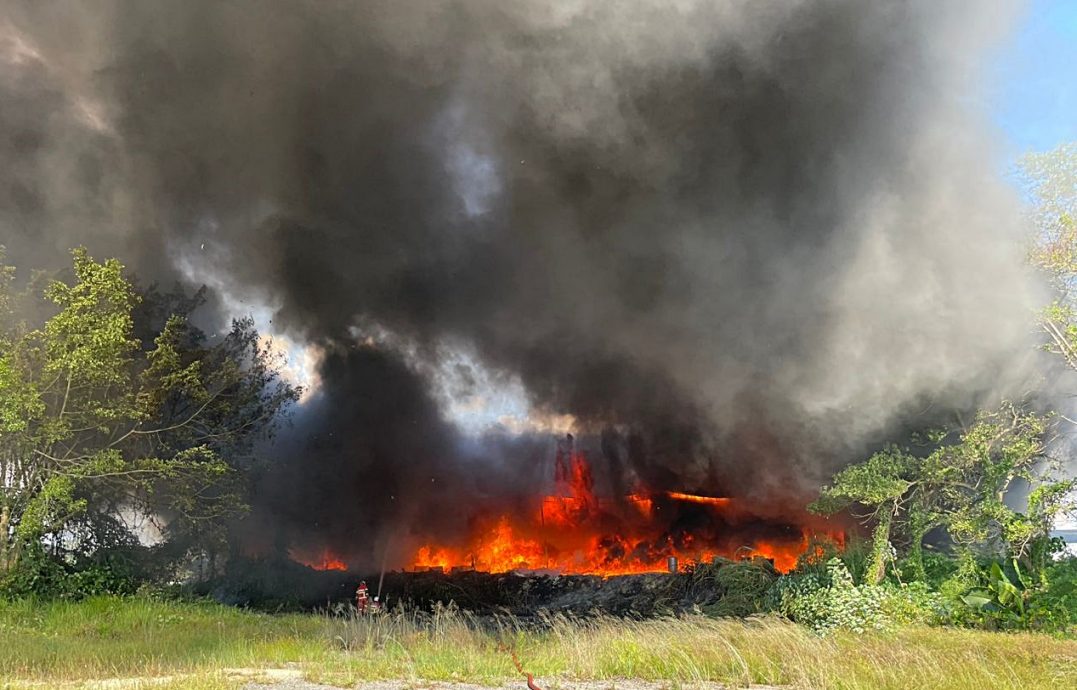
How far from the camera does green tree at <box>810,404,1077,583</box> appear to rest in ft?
55.7

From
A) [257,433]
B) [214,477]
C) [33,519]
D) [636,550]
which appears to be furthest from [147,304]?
[636,550]

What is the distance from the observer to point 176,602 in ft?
72.5

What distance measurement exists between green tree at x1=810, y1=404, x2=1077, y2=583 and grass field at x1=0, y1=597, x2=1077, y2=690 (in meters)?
3.17

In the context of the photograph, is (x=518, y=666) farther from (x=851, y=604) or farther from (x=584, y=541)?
(x=584, y=541)

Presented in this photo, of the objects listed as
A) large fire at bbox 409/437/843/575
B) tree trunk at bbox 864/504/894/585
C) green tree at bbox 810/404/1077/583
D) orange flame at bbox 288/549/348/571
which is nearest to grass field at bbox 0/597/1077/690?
green tree at bbox 810/404/1077/583

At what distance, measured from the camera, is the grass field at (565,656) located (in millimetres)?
Result: 10766

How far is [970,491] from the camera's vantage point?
752 inches

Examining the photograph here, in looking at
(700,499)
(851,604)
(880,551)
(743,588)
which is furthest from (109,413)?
(700,499)

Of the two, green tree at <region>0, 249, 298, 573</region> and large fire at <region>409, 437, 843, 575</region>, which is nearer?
green tree at <region>0, 249, 298, 573</region>

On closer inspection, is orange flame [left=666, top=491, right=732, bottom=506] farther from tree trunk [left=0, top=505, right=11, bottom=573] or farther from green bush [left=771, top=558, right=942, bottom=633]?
tree trunk [left=0, top=505, right=11, bottom=573]

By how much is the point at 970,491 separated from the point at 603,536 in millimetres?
24346

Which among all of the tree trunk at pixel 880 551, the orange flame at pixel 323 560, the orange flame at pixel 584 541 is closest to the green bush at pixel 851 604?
the tree trunk at pixel 880 551

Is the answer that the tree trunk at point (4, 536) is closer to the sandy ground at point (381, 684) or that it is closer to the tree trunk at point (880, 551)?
the sandy ground at point (381, 684)

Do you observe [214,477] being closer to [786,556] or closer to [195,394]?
[195,394]
